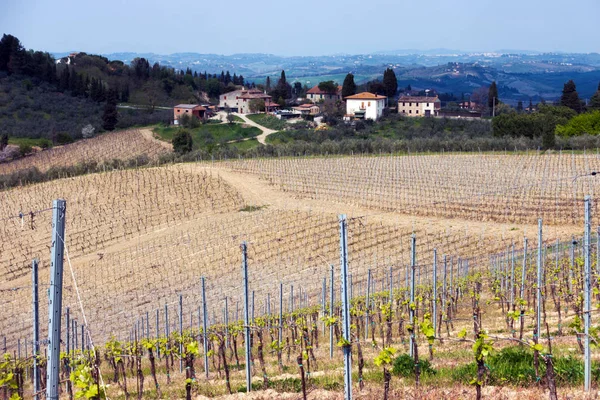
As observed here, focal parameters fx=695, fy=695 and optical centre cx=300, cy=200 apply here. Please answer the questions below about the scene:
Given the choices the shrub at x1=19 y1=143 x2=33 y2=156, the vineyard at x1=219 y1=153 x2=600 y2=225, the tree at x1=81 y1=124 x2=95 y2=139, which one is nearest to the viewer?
the vineyard at x1=219 y1=153 x2=600 y2=225

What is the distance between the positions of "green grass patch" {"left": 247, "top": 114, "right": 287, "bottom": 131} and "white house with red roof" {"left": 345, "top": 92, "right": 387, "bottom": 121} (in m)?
7.74

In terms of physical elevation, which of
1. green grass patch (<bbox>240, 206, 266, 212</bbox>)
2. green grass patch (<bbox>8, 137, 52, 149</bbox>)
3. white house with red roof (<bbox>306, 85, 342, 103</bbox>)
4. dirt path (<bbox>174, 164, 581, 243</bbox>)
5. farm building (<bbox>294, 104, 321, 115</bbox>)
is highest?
white house with red roof (<bbox>306, 85, 342, 103</bbox>)

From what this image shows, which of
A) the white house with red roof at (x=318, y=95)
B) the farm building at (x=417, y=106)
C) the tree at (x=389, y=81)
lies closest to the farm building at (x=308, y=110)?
the tree at (x=389, y=81)

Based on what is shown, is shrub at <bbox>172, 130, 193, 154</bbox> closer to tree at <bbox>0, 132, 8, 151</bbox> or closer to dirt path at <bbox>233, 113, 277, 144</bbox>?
dirt path at <bbox>233, 113, 277, 144</bbox>

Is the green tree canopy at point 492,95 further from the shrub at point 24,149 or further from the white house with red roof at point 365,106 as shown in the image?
the shrub at point 24,149

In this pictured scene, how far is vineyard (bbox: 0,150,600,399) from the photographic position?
812 cm

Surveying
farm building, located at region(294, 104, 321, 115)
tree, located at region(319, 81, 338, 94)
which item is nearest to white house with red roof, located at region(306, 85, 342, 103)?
tree, located at region(319, 81, 338, 94)

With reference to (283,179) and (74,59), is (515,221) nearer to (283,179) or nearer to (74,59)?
(283,179)

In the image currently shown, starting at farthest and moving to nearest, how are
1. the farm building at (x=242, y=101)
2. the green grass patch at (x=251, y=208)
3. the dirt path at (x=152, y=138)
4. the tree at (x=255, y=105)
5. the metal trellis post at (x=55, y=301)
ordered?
the farm building at (x=242, y=101), the tree at (x=255, y=105), the dirt path at (x=152, y=138), the green grass patch at (x=251, y=208), the metal trellis post at (x=55, y=301)

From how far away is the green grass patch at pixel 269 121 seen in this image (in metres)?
65.9

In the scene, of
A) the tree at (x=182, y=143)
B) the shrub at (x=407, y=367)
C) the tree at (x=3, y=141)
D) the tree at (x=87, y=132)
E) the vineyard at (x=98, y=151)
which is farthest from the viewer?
the tree at (x=87, y=132)

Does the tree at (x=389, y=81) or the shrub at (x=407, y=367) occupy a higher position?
the tree at (x=389, y=81)

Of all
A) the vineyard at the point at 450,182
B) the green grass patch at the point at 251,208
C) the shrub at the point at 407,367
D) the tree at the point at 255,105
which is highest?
the tree at the point at 255,105

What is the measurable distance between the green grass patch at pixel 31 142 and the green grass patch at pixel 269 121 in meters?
20.5
